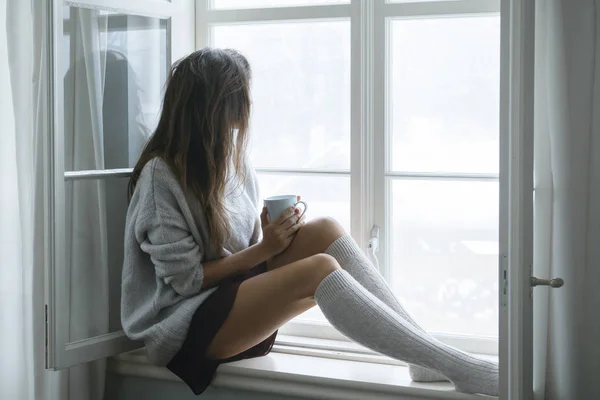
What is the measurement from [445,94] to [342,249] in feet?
1.70

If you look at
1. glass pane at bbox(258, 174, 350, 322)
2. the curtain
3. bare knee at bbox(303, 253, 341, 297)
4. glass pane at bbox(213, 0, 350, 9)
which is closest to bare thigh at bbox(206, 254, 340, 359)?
bare knee at bbox(303, 253, 341, 297)

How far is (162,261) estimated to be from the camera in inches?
79.4

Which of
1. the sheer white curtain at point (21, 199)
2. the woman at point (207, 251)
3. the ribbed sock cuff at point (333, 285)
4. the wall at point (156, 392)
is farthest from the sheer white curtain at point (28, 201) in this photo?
the ribbed sock cuff at point (333, 285)

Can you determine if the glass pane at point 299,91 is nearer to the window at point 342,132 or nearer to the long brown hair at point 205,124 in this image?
the window at point 342,132

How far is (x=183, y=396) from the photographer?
2.16m

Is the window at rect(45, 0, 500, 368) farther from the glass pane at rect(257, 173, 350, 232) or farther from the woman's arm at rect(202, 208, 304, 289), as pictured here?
the woman's arm at rect(202, 208, 304, 289)

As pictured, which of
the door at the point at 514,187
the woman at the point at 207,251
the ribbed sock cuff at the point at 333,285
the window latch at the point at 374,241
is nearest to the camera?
the door at the point at 514,187

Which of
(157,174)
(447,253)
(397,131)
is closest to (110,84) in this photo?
(157,174)

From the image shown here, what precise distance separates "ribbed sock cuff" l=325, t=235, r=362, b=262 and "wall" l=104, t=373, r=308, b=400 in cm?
37

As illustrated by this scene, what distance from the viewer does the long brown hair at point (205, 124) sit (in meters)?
2.08

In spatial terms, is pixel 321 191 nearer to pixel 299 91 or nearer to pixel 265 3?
pixel 299 91

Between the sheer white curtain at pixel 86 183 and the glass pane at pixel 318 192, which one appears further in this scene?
the glass pane at pixel 318 192

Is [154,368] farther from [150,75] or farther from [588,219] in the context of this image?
[588,219]

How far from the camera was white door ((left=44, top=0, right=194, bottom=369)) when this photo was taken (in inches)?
76.2
